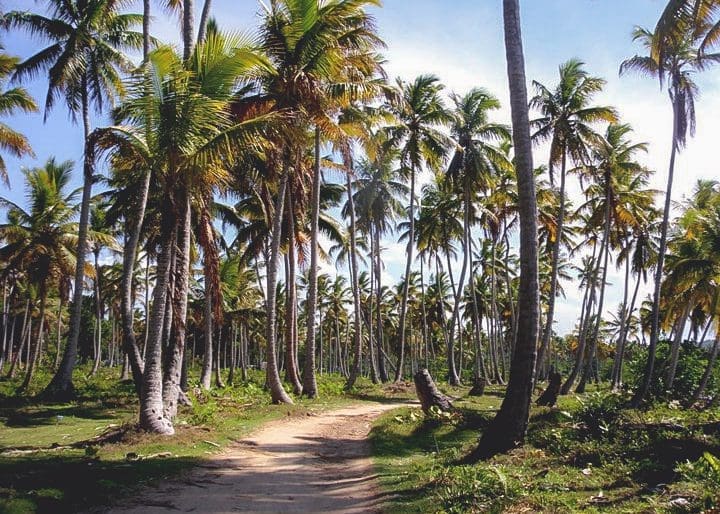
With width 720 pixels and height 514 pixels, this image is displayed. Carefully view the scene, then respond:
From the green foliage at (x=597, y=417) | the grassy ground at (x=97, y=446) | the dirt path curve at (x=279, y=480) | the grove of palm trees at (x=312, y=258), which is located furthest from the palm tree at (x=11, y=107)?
the green foliage at (x=597, y=417)

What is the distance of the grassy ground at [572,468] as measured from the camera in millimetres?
5973

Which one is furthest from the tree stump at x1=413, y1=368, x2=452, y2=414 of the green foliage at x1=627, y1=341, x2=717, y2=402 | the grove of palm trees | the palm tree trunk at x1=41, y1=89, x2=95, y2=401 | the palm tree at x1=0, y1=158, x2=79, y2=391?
the palm tree at x1=0, y1=158, x2=79, y2=391

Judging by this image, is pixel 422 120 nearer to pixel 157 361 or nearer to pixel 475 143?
pixel 475 143

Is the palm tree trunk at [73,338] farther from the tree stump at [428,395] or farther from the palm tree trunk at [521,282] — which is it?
the palm tree trunk at [521,282]

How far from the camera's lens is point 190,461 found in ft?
28.7

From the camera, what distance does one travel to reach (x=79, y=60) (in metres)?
19.8

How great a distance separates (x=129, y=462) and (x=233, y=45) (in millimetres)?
→ 7884

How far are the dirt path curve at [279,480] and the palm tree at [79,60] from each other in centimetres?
1074

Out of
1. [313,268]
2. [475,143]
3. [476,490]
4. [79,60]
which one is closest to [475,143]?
[475,143]

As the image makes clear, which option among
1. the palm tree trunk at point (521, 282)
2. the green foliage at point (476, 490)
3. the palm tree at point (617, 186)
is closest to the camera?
the green foliage at point (476, 490)

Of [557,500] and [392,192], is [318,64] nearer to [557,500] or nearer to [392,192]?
[557,500]

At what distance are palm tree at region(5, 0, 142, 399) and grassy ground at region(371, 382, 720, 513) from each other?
13.0 meters

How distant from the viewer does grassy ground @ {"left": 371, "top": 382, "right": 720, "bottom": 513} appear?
597 centimetres

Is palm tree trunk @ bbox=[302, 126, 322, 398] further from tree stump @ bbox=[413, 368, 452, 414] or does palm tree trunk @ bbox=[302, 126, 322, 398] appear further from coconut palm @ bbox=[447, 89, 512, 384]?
coconut palm @ bbox=[447, 89, 512, 384]
